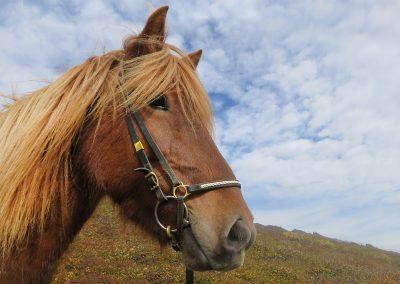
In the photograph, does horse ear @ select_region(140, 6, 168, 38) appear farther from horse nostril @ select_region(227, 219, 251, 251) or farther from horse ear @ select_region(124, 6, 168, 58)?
horse nostril @ select_region(227, 219, 251, 251)

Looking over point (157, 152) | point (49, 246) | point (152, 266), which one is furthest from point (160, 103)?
point (152, 266)

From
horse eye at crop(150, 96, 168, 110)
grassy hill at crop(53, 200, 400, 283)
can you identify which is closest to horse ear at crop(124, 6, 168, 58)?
horse eye at crop(150, 96, 168, 110)

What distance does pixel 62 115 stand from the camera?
2.83 meters

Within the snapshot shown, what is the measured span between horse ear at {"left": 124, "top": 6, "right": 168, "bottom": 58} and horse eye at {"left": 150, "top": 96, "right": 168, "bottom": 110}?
521mm

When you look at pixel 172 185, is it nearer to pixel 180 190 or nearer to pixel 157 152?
pixel 180 190

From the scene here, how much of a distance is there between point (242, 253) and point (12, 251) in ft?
5.11

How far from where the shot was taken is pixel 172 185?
8.43ft

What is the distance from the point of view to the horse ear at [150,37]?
3.03 m

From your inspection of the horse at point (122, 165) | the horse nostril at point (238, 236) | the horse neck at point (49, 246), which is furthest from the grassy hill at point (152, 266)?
the horse nostril at point (238, 236)

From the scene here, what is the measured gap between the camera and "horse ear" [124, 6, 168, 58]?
3.03 m

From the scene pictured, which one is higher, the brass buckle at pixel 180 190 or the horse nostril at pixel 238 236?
the brass buckle at pixel 180 190

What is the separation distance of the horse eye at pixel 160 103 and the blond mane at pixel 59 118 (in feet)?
0.13

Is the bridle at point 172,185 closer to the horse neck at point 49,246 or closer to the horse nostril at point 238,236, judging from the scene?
the horse nostril at point 238,236

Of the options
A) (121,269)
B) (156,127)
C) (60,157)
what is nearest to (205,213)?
(156,127)
